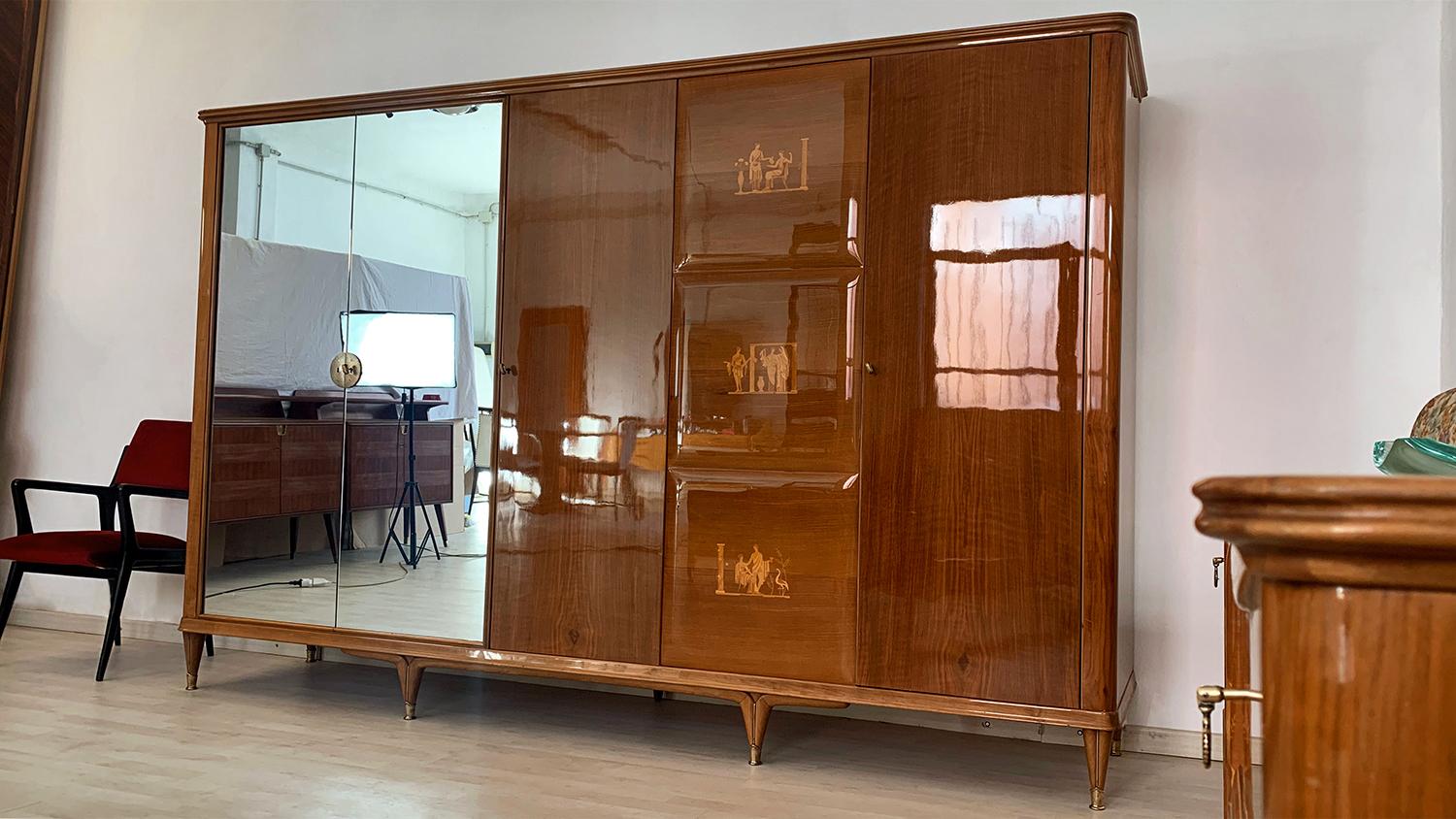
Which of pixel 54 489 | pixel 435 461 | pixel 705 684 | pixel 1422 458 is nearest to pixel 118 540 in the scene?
pixel 54 489

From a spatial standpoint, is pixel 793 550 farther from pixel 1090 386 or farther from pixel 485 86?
pixel 485 86

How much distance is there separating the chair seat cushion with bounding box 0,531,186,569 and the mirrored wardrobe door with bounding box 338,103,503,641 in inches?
33.5

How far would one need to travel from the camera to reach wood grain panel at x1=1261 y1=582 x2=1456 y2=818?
43 cm

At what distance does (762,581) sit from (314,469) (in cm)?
144

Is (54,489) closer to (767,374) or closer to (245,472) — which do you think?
(245,472)

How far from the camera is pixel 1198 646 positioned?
2961 mm

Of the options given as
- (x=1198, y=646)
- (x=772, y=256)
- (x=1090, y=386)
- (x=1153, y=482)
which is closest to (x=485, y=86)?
(x=772, y=256)

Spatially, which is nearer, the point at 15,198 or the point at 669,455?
the point at 669,455

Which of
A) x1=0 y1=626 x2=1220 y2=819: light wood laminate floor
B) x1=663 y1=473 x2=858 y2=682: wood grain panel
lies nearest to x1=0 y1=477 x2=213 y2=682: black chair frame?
x1=0 y1=626 x2=1220 y2=819: light wood laminate floor

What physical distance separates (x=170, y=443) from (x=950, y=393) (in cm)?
275

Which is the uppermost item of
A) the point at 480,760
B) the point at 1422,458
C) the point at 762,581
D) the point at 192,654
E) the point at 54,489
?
the point at 1422,458

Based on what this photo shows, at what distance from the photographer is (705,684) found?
9.10 ft

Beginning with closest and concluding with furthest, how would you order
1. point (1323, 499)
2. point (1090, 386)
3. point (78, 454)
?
point (1323, 499)
point (1090, 386)
point (78, 454)

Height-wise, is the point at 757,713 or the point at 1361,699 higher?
the point at 1361,699
